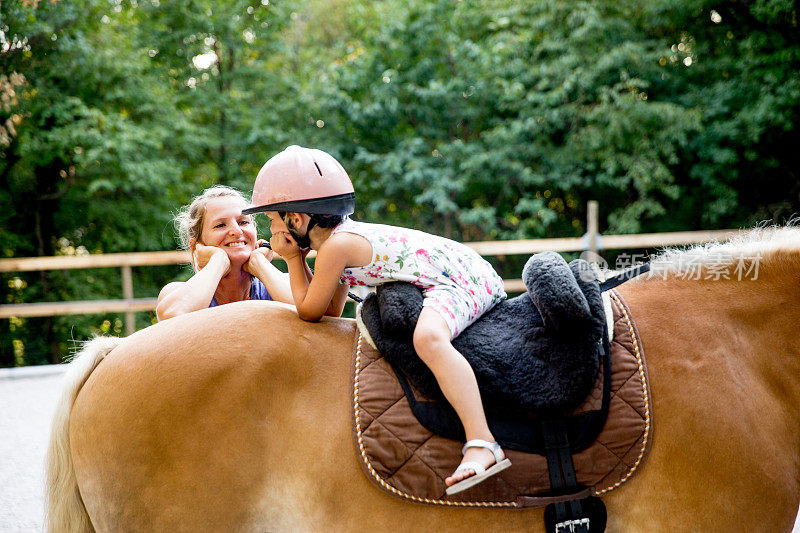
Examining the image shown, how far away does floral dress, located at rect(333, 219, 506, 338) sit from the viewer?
5.43 feet

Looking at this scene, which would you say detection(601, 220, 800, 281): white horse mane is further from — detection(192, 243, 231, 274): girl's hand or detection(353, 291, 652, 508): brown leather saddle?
detection(192, 243, 231, 274): girl's hand

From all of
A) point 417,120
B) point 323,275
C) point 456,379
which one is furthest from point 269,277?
point 417,120

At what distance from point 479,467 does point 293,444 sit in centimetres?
46

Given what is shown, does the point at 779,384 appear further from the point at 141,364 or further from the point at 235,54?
the point at 235,54

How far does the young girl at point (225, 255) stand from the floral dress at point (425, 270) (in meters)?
0.46

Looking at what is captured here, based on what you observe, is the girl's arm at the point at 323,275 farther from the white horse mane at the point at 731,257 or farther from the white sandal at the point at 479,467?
the white horse mane at the point at 731,257

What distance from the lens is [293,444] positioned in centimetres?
148

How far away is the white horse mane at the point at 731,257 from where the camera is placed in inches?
66.2

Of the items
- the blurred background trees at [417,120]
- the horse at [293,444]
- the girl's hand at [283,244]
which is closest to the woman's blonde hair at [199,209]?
the girl's hand at [283,244]

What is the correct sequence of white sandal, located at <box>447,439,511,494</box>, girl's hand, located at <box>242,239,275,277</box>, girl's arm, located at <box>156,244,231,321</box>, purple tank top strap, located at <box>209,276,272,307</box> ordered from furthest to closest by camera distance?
purple tank top strap, located at <box>209,276,272,307</box> → girl's hand, located at <box>242,239,275,277</box> → girl's arm, located at <box>156,244,231,321</box> → white sandal, located at <box>447,439,511,494</box>

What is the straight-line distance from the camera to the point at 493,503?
1.47 meters

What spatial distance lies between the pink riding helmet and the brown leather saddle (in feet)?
1.59

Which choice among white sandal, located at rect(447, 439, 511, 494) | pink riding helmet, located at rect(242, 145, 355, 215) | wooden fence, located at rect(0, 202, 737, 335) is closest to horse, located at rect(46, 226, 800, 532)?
white sandal, located at rect(447, 439, 511, 494)

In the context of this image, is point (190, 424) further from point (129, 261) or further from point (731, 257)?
point (129, 261)
